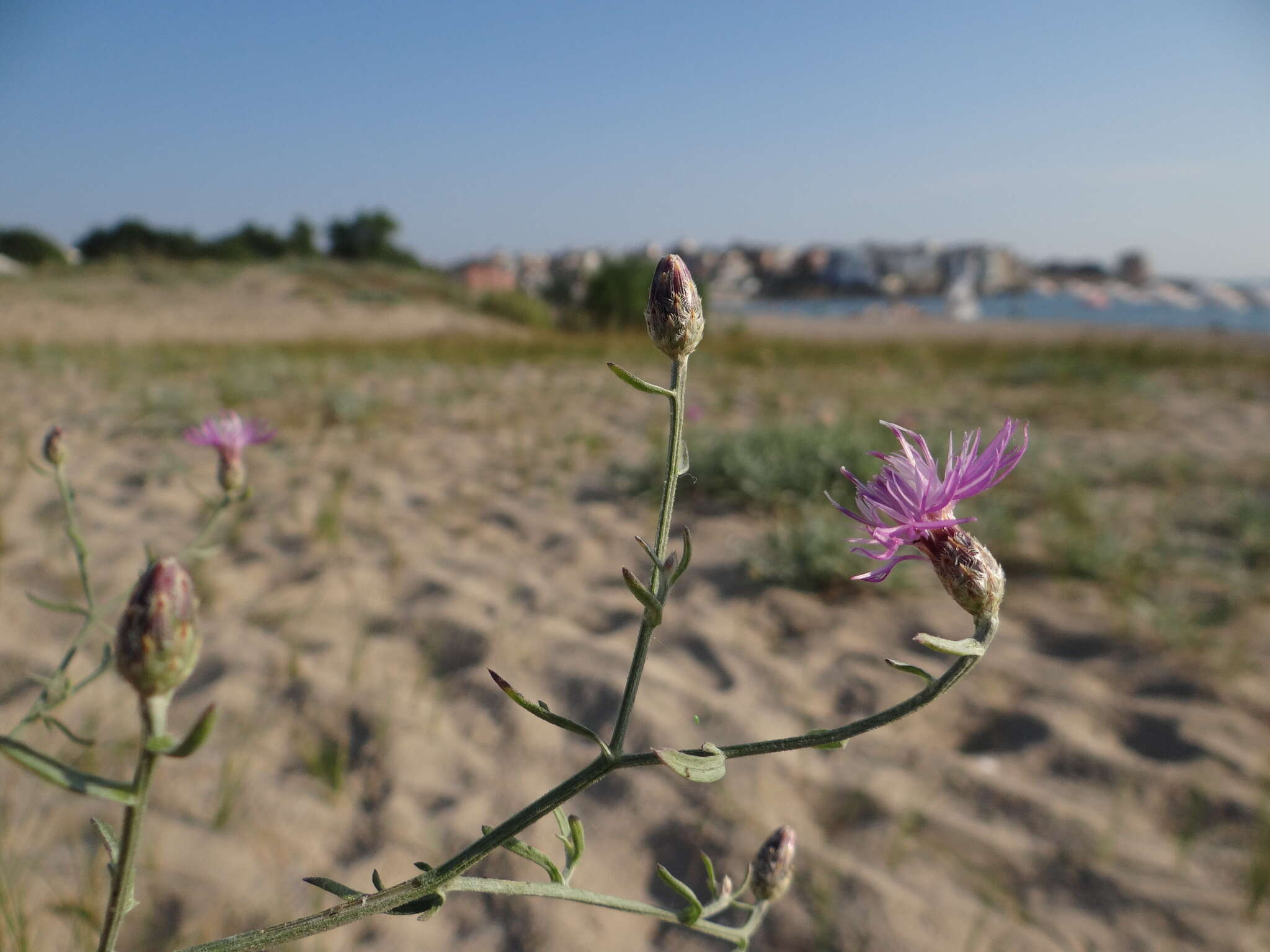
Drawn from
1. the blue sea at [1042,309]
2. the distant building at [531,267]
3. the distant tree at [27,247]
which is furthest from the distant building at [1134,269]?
the distant tree at [27,247]

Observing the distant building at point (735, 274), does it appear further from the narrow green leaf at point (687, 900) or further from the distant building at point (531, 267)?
the narrow green leaf at point (687, 900)

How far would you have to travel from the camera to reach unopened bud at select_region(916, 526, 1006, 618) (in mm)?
571

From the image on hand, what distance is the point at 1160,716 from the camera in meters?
1.85

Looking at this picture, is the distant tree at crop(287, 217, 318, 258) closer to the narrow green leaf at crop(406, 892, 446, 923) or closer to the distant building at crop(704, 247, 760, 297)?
the distant building at crop(704, 247, 760, 297)

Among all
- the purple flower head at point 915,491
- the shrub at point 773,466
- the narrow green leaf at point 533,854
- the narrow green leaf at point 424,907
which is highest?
the purple flower head at point 915,491

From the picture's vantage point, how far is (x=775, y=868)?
87 cm

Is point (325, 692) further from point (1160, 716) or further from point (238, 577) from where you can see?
point (1160, 716)

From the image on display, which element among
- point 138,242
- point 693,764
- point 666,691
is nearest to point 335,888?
point 693,764

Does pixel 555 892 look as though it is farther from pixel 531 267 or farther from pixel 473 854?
pixel 531 267

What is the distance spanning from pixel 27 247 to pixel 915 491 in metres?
34.3

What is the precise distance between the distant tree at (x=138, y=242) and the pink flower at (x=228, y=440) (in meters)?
31.1

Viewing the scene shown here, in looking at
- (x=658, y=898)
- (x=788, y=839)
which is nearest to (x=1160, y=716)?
(x=658, y=898)

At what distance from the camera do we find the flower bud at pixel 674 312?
2.16ft

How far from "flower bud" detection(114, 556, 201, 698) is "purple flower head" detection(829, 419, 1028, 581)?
422 millimetres
